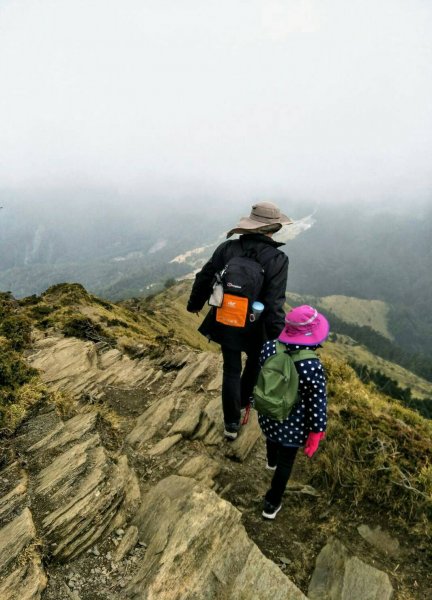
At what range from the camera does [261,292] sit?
788 centimetres

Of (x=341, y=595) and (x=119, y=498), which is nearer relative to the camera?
(x=341, y=595)

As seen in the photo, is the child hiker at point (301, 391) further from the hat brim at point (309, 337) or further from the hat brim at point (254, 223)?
the hat brim at point (254, 223)

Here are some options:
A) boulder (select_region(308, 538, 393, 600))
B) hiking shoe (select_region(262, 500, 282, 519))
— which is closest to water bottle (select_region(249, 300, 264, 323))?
hiking shoe (select_region(262, 500, 282, 519))

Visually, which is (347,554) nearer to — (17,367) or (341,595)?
(341,595)

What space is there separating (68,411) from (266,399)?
5602 mm

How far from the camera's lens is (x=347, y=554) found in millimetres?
6520

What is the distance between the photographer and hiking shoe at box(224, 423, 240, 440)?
30.7ft

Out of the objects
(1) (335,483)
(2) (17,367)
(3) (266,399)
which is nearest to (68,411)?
(2) (17,367)

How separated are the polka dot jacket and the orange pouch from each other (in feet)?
3.16

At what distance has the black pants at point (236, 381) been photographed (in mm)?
8492

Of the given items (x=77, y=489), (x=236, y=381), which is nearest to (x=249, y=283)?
(x=236, y=381)

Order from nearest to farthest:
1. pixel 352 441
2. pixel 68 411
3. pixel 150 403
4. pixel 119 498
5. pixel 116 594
A: pixel 116 594 < pixel 119 498 < pixel 352 441 < pixel 68 411 < pixel 150 403

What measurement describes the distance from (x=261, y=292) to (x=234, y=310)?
2.16 feet

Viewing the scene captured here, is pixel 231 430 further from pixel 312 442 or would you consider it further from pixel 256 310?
pixel 256 310
